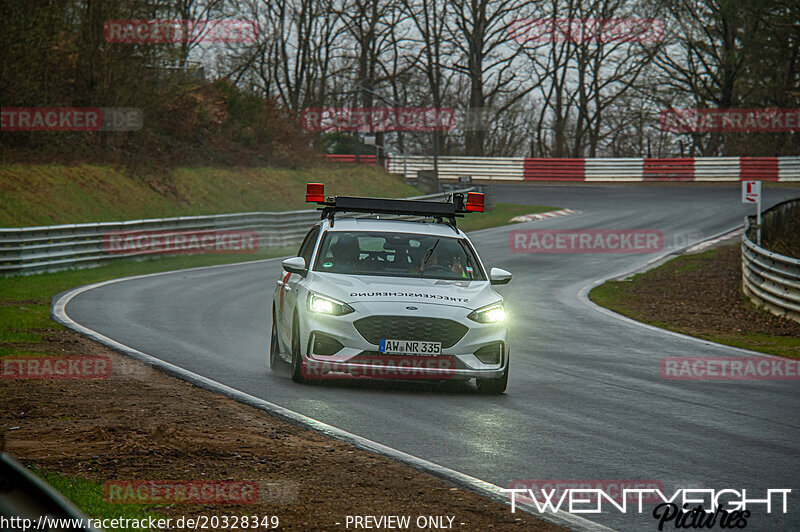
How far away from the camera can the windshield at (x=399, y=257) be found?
10.8m

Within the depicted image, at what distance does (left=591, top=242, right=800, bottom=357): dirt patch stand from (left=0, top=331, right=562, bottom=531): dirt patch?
30.8 ft

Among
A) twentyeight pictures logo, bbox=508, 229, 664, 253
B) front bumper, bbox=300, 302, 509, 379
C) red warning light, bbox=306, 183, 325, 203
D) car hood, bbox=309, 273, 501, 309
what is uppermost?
red warning light, bbox=306, 183, 325, 203

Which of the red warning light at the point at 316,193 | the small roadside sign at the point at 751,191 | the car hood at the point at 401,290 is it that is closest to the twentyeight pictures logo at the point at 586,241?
the small roadside sign at the point at 751,191

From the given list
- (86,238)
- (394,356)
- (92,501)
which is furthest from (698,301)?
(92,501)

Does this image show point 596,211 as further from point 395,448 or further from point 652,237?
point 395,448

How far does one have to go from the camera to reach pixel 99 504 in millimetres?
5531

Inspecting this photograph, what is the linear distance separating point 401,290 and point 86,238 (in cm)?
1790

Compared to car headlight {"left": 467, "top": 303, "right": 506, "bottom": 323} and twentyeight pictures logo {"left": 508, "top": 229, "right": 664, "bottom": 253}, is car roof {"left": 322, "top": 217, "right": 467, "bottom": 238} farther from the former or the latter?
twentyeight pictures logo {"left": 508, "top": 229, "right": 664, "bottom": 253}

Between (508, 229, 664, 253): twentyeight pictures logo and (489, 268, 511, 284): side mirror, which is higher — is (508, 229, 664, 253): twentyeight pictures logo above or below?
below

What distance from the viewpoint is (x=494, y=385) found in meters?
10.1

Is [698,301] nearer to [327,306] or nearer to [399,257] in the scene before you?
[399,257]

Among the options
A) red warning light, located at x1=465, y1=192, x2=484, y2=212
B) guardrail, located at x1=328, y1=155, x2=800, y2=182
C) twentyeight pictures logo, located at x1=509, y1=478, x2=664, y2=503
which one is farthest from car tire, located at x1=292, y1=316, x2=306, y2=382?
guardrail, located at x1=328, y1=155, x2=800, y2=182

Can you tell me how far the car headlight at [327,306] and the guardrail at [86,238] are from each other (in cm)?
866

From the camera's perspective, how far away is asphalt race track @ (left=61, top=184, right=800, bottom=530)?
7.05 metres
